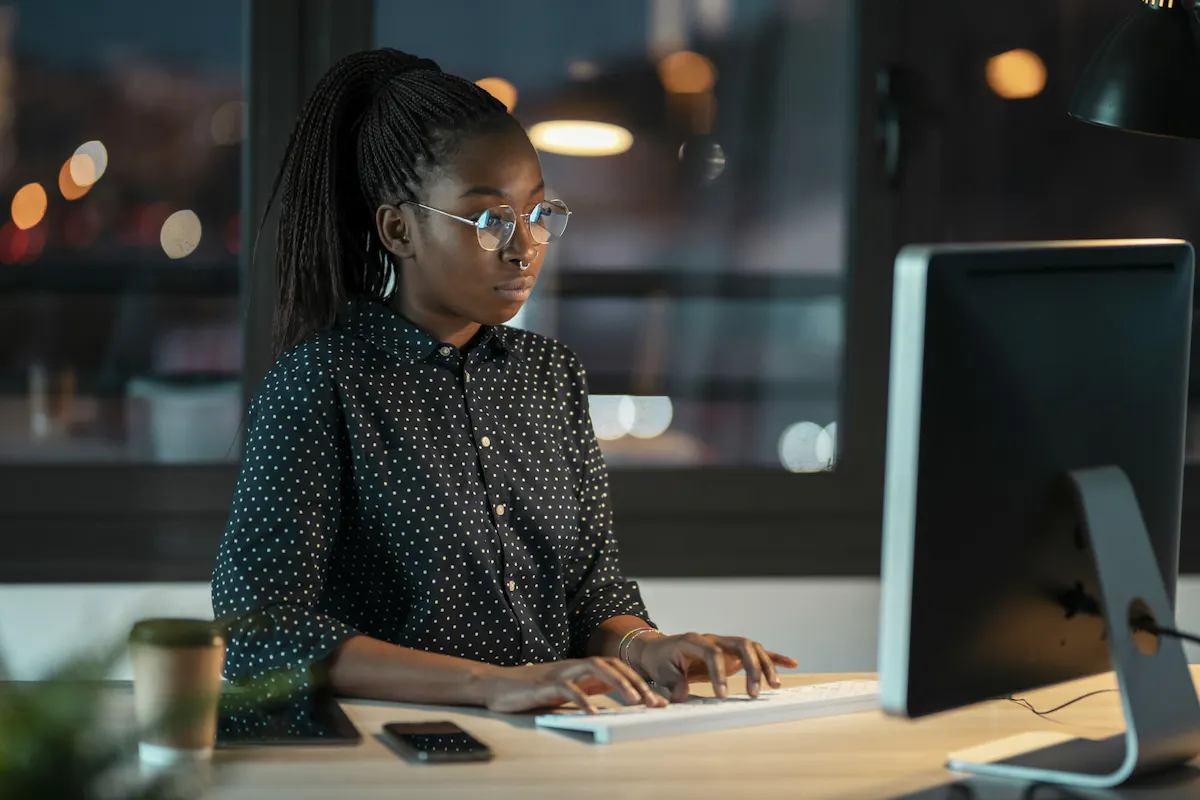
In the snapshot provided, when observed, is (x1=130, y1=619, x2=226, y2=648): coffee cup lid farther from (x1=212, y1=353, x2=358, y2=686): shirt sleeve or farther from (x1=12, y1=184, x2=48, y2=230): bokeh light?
(x1=12, y1=184, x2=48, y2=230): bokeh light

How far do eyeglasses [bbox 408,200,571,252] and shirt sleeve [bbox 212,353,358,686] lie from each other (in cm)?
24

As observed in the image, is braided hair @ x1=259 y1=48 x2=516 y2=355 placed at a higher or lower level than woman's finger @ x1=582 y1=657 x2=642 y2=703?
higher

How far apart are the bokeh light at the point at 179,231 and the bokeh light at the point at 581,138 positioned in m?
0.68

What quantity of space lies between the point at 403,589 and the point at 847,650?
1383 mm

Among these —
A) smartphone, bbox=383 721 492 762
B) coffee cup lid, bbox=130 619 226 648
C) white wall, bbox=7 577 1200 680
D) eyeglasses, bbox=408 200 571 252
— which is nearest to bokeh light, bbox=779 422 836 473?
white wall, bbox=7 577 1200 680

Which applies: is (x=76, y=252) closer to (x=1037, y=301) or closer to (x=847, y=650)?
(x=847, y=650)

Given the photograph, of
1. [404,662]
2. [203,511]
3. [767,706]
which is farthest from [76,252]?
[767,706]

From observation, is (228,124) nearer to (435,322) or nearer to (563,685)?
(435,322)

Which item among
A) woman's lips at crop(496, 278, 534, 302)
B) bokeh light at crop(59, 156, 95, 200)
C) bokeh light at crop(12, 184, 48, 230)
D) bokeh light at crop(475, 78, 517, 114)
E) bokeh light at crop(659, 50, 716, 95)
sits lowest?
woman's lips at crop(496, 278, 534, 302)

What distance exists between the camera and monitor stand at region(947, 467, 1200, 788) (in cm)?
116

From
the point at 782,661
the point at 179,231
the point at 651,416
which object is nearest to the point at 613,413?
the point at 651,416

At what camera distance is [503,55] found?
9.14 ft

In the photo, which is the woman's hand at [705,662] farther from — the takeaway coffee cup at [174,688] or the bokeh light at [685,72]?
the bokeh light at [685,72]

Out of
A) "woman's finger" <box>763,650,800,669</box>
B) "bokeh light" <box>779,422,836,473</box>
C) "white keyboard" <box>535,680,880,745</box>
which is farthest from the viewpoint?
"bokeh light" <box>779,422,836,473</box>
